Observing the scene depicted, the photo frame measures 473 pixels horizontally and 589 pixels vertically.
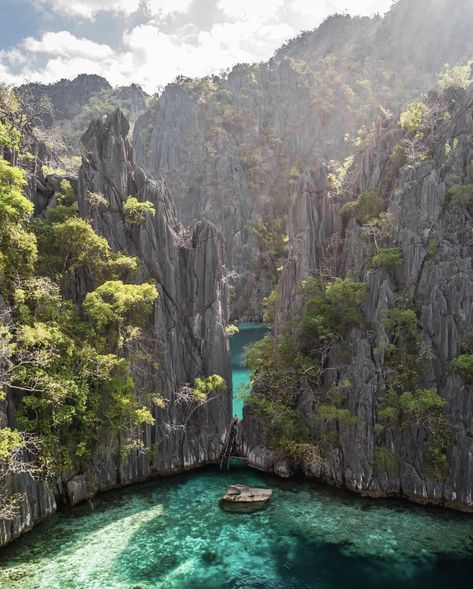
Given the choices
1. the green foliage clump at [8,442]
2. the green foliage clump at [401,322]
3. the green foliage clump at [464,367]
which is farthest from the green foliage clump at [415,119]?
the green foliage clump at [8,442]

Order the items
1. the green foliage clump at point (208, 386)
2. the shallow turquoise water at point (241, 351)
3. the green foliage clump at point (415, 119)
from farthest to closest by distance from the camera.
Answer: the shallow turquoise water at point (241, 351) < the green foliage clump at point (415, 119) < the green foliage clump at point (208, 386)

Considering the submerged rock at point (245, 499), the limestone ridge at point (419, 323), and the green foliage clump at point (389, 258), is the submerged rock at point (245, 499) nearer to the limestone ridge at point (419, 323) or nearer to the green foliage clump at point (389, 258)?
the limestone ridge at point (419, 323)

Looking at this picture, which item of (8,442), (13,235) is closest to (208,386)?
(8,442)

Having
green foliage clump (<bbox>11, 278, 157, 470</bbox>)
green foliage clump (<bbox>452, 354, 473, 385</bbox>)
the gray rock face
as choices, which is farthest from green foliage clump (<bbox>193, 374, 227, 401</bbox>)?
the gray rock face

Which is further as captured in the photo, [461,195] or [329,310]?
[329,310]

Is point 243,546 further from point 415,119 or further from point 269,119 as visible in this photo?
point 269,119

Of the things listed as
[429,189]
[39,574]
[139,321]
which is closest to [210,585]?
[39,574]
